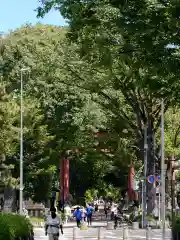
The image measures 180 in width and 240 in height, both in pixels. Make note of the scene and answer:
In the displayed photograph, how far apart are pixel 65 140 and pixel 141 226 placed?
41.9 feet

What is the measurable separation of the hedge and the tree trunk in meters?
20.7

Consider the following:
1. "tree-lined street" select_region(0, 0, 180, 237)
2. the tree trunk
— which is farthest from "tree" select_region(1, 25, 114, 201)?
the tree trunk

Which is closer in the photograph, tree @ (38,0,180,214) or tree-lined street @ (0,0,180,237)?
tree @ (38,0,180,214)

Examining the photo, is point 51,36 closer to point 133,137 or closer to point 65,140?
point 65,140

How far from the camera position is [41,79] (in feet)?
147

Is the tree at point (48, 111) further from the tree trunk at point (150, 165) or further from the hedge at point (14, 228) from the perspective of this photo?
the hedge at point (14, 228)

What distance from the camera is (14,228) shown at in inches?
614

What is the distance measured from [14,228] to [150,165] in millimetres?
23658

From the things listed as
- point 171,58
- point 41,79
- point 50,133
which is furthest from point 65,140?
point 171,58

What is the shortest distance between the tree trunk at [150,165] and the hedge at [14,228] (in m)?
20.7

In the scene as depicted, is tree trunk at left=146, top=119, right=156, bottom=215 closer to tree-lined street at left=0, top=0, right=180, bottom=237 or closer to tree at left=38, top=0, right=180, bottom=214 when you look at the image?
tree-lined street at left=0, top=0, right=180, bottom=237

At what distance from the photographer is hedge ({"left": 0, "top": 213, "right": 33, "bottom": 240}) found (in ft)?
48.2

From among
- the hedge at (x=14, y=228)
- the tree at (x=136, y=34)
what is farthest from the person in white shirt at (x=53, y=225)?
the tree at (x=136, y=34)

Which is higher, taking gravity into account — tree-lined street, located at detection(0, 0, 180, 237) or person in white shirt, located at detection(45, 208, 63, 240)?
tree-lined street, located at detection(0, 0, 180, 237)
